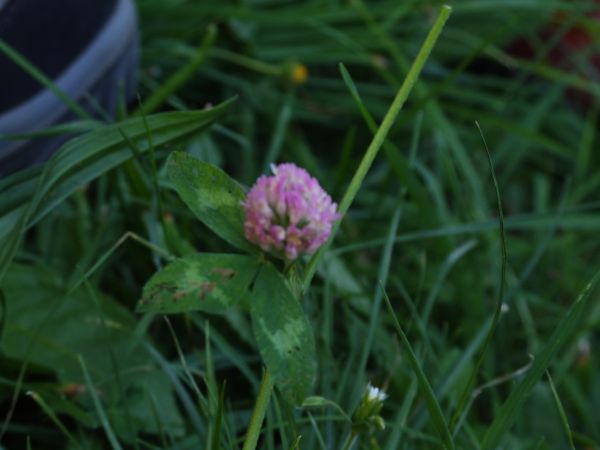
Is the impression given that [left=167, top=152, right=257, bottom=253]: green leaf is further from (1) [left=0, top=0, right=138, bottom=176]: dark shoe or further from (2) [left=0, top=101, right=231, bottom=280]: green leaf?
(1) [left=0, top=0, right=138, bottom=176]: dark shoe

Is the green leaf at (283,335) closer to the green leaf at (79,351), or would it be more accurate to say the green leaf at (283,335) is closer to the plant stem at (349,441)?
the plant stem at (349,441)

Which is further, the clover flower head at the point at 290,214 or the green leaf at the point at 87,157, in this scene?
the green leaf at the point at 87,157

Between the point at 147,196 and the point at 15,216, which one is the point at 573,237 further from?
the point at 15,216

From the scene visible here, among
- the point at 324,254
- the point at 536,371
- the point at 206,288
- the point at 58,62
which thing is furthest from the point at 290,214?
the point at 58,62

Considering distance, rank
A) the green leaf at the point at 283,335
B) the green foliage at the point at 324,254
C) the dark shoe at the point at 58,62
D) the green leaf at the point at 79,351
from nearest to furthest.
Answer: the green leaf at the point at 283,335 < the green foliage at the point at 324,254 < the green leaf at the point at 79,351 < the dark shoe at the point at 58,62

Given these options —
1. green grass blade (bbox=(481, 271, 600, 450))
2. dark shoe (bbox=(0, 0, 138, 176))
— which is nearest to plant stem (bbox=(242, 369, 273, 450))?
green grass blade (bbox=(481, 271, 600, 450))

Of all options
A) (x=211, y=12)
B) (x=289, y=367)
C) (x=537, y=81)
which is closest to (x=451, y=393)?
(x=289, y=367)

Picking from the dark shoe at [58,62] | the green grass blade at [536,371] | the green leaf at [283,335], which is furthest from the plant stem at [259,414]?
the dark shoe at [58,62]
